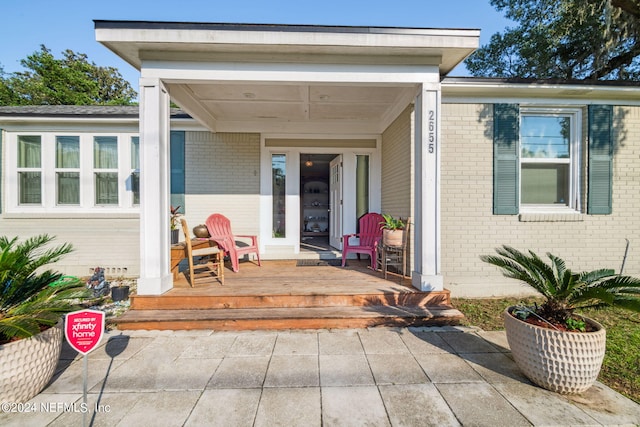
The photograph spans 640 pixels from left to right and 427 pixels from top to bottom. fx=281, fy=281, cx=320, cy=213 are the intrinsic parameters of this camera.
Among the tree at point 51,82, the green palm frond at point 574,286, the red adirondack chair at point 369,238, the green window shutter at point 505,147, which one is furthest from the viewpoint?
the tree at point 51,82

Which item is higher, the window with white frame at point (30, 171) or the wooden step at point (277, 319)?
the window with white frame at point (30, 171)

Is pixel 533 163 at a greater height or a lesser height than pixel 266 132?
lesser

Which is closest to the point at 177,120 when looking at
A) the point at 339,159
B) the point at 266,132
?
the point at 266,132

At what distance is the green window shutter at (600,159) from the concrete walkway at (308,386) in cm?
301

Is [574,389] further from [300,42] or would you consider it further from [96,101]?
[96,101]

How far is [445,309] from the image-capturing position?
323 centimetres

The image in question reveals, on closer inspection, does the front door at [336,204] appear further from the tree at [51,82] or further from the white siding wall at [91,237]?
the tree at [51,82]

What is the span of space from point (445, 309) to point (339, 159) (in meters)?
3.51

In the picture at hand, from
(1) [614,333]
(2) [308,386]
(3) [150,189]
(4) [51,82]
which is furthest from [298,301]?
(4) [51,82]

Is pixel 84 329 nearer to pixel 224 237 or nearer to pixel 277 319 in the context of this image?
pixel 277 319

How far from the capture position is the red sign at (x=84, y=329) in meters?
1.67

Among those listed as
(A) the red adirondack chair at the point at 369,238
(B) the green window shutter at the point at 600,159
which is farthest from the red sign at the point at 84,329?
(B) the green window shutter at the point at 600,159

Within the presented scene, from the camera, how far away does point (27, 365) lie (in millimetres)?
1914

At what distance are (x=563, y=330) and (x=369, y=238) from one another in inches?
111
